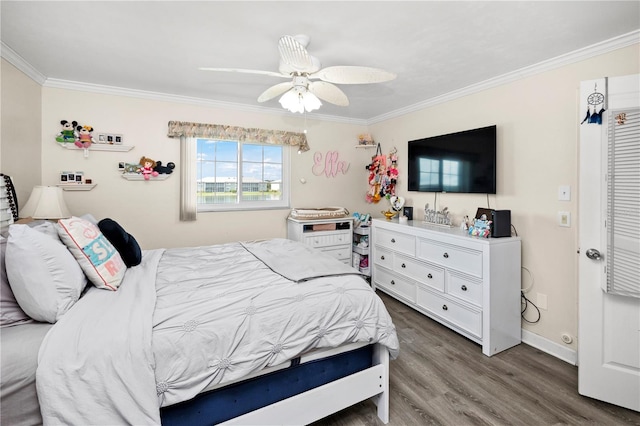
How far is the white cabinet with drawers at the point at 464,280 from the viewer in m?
2.38

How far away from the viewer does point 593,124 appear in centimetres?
186

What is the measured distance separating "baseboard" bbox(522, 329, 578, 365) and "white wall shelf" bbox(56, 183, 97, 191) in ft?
14.7

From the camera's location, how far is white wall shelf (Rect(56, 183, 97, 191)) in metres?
2.92

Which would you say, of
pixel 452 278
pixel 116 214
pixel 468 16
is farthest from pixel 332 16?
pixel 116 214

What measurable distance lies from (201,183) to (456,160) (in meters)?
3.01

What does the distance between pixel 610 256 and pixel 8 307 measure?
3215 mm

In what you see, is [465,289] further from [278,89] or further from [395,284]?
[278,89]

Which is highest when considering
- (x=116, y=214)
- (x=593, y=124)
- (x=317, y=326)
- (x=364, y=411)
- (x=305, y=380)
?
(x=593, y=124)

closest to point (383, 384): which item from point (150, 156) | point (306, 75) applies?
point (306, 75)

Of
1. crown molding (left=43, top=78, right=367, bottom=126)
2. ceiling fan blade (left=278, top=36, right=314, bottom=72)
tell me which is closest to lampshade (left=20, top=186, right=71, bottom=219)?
crown molding (left=43, top=78, right=367, bottom=126)

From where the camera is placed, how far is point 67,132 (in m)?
2.88

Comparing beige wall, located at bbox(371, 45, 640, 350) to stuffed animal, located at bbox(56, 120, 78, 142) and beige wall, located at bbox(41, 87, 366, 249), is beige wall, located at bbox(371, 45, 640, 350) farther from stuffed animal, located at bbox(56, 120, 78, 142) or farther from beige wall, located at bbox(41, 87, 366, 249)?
stuffed animal, located at bbox(56, 120, 78, 142)

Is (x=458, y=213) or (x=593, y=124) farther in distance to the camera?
(x=458, y=213)

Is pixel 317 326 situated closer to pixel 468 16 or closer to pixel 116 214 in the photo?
pixel 468 16
